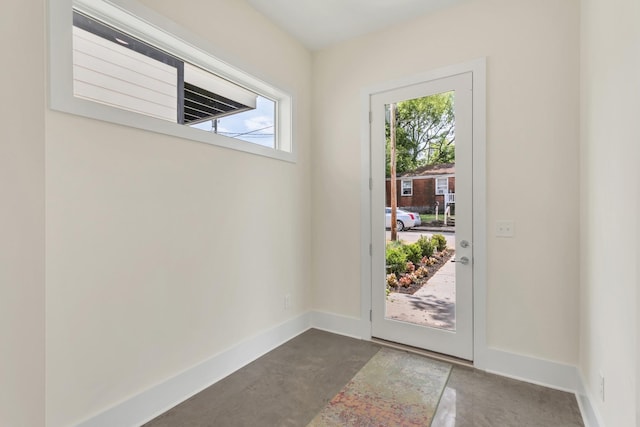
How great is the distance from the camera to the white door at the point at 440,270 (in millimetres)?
2492

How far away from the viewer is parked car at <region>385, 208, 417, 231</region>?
2.77m

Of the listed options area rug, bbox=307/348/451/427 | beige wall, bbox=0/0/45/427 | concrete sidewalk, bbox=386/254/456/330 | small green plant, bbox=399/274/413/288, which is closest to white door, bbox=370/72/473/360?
concrete sidewalk, bbox=386/254/456/330

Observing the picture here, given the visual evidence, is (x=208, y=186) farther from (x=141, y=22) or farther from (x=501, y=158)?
(x=501, y=158)

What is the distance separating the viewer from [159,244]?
1933 millimetres

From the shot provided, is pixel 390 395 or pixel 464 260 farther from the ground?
pixel 464 260

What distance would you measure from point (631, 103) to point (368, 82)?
6.94 ft

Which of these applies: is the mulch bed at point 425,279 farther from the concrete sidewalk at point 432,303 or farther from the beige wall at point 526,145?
the beige wall at point 526,145

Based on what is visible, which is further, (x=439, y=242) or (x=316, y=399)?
(x=439, y=242)

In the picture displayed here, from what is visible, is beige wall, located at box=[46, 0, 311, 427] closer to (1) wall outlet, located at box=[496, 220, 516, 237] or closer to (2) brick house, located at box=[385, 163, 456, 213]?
(2) brick house, located at box=[385, 163, 456, 213]

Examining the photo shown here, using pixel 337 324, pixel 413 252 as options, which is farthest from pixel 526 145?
pixel 337 324

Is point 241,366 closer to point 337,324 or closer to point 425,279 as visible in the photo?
point 337,324

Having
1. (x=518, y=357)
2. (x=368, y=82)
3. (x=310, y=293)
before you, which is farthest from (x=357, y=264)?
(x=368, y=82)

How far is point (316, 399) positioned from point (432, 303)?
125cm

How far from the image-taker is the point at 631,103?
1.16 m
